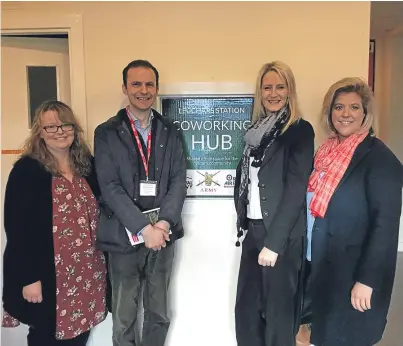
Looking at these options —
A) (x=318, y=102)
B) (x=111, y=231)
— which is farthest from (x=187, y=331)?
(x=318, y=102)

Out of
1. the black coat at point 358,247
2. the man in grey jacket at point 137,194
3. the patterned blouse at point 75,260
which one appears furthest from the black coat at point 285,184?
the patterned blouse at point 75,260

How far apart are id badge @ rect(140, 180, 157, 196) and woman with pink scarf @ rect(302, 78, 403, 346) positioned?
0.71 metres

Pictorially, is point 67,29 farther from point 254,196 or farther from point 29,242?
point 254,196

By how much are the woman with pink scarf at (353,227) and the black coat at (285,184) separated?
67 mm

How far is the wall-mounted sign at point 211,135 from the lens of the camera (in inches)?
86.5

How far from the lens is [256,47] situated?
2.15 meters

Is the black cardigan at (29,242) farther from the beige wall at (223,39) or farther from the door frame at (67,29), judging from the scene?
the beige wall at (223,39)

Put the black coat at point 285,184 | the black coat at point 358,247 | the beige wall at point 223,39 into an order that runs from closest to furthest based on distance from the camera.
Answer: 1. the black coat at point 358,247
2. the black coat at point 285,184
3. the beige wall at point 223,39

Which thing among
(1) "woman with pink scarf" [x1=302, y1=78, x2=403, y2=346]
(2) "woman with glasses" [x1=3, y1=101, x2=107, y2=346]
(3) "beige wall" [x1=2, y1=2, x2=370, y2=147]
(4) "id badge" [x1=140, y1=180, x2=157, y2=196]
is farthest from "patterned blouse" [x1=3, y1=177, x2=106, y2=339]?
(1) "woman with pink scarf" [x1=302, y1=78, x2=403, y2=346]

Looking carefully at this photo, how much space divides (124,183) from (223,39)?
1033 mm

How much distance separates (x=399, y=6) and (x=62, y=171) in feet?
9.41

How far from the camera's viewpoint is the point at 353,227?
1491mm

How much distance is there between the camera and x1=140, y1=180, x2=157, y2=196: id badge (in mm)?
1778

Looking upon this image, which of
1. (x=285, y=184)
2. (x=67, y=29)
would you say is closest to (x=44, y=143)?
(x=67, y=29)
